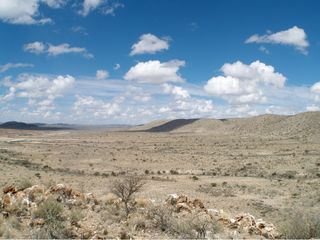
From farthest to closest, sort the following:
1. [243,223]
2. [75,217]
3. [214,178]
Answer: [214,178], [243,223], [75,217]

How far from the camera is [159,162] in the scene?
57.6m

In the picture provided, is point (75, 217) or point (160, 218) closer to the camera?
point (75, 217)

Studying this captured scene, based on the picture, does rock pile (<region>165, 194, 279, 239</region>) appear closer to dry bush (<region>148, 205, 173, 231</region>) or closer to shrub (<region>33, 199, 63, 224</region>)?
dry bush (<region>148, 205, 173, 231</region>)

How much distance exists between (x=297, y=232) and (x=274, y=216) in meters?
10.2

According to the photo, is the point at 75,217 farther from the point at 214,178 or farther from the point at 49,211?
the point at 214,178

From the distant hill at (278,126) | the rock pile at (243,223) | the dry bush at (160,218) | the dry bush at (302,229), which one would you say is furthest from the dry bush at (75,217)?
the distant hill at (278,126)

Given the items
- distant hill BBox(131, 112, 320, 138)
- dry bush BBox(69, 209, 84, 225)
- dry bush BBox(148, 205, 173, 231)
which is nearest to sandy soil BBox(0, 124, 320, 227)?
dry bush BBox(148, 205, 173, 231)

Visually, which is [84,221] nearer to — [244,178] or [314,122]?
[244,178]

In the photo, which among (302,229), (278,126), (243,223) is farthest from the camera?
(278,126)

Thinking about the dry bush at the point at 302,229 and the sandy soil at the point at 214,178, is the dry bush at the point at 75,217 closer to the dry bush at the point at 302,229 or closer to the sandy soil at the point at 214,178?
the dry bush at the point at 302,229

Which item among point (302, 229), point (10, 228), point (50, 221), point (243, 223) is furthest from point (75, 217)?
point (302, 229)

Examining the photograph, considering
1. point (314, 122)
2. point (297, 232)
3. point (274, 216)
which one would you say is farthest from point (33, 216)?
point (314, 122)

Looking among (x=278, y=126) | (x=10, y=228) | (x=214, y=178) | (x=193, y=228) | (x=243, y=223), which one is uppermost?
(x=278, y=126)

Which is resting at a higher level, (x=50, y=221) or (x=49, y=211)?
(x=49, y=211)
